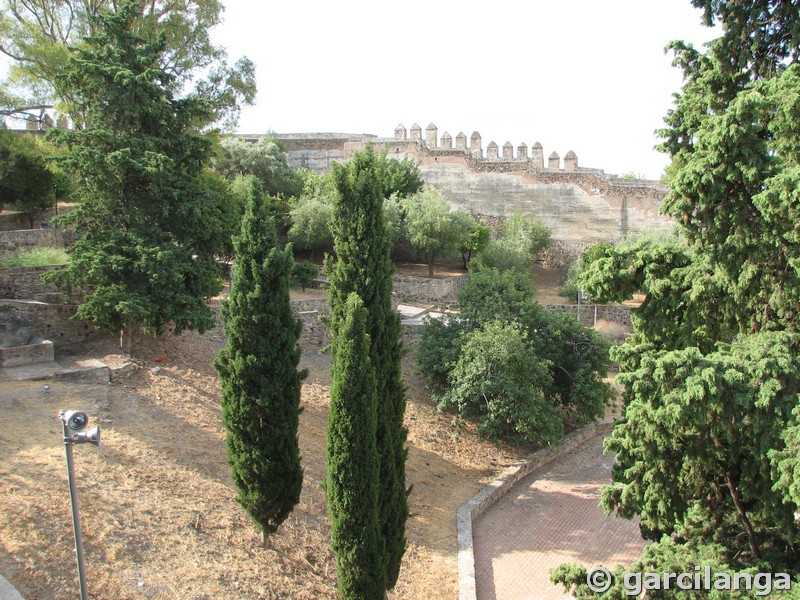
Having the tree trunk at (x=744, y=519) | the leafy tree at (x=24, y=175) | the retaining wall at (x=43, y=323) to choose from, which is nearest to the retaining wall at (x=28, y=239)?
the leafy tree at (x=24, y=175)

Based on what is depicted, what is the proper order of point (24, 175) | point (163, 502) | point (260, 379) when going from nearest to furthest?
point (260, 379), point (163, 502), point (24, 175)

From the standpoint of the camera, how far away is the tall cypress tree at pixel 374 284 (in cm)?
1106

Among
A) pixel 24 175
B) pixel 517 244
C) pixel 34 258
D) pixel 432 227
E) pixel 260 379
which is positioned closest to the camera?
pixel 260 379

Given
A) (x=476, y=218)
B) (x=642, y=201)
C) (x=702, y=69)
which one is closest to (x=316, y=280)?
(x=476, y=218)

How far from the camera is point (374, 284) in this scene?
11297 millimetres

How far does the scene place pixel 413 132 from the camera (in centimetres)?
3419

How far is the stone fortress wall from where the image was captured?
3108 centimetres

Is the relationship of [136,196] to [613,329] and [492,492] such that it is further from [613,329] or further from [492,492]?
[613,329]

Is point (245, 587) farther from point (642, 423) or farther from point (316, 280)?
point (316, 280)

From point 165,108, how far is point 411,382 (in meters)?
9.22

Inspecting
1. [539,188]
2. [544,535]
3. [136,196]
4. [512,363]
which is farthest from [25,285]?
[539,188]

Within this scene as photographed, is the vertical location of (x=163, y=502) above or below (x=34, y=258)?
below

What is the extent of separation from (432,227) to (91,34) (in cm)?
1279

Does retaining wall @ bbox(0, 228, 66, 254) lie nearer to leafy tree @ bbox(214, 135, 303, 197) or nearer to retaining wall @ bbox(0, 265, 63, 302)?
retaining wall @ bbox(0, 265, 63, 302)
